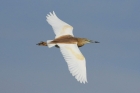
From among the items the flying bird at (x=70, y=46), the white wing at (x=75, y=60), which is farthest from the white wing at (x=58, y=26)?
the white wing at (x=75, y=60)

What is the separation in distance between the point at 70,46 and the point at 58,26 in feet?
17.7

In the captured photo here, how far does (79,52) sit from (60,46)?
1345mm

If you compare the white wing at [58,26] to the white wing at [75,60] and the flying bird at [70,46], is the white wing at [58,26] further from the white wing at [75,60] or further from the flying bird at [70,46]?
the white wing at [75,60]

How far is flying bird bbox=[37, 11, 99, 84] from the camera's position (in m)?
31.4

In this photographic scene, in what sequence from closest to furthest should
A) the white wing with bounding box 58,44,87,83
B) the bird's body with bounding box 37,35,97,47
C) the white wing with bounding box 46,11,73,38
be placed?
1. the white wing with bounding box 58,44,87,83
2. the bird's body with bounding box 37,35,97,47
3. the white wing with bounding box 46,11,73,38

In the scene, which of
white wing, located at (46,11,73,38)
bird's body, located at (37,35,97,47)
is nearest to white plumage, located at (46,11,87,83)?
white wing, located at (46,11,73,38)

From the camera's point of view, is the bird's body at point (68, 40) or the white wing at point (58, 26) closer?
the bird's body at point (68, 40)

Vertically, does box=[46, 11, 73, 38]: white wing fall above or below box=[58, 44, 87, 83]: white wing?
above

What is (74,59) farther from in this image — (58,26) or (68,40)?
(58,26)

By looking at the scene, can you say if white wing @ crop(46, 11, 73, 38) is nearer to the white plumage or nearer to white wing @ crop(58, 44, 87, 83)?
the white plumage

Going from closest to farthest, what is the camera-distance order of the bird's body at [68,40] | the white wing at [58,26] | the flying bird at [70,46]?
the flying bird at [70,46] < the bird's body at [68,40] < the white wing at [58,26]

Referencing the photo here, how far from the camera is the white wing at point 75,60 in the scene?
31.1 metres

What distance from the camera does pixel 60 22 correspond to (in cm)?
4000

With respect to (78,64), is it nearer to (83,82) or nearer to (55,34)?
(83,82)
